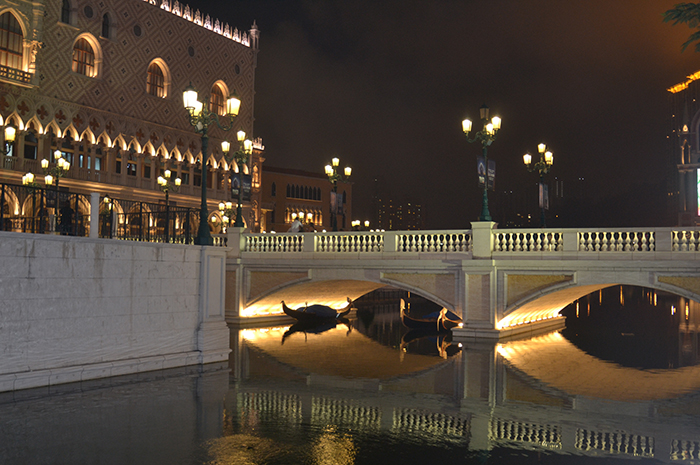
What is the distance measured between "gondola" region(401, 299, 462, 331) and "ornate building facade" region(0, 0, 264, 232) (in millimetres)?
13388

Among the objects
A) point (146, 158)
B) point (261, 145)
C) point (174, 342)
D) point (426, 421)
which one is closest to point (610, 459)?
point (426, 421)

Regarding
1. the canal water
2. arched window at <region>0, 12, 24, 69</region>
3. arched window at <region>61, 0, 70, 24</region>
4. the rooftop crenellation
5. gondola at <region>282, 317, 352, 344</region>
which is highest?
the rooftop crenellation

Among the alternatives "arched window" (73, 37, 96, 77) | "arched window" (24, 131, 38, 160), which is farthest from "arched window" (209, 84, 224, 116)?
"arched window" (24, 131, 38, 160)

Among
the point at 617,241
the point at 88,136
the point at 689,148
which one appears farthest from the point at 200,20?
the point at 689,148

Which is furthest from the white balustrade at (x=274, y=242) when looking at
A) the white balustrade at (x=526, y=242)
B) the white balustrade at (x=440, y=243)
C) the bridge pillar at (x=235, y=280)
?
the white balustrade at (x=526, y=242)

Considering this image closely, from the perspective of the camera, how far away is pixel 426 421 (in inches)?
370

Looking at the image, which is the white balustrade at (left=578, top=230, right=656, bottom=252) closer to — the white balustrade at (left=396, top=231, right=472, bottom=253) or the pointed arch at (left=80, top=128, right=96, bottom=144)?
the white balustrade at (left=396, top=231, right=472, bottom=253)

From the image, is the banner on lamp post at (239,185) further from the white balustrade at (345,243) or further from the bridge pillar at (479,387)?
the bridge pillar at (479,387)

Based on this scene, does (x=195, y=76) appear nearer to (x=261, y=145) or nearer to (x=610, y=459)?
(x=261, y=145)

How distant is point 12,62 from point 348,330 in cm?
2370

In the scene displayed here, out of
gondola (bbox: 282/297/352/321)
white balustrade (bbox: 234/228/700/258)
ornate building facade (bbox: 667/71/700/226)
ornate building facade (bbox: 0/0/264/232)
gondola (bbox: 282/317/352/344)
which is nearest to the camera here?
white balustrade (bbox: 234/228/700/258)

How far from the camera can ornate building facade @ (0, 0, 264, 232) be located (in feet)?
114

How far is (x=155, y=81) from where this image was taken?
139 feet

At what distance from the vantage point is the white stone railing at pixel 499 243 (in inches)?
685
